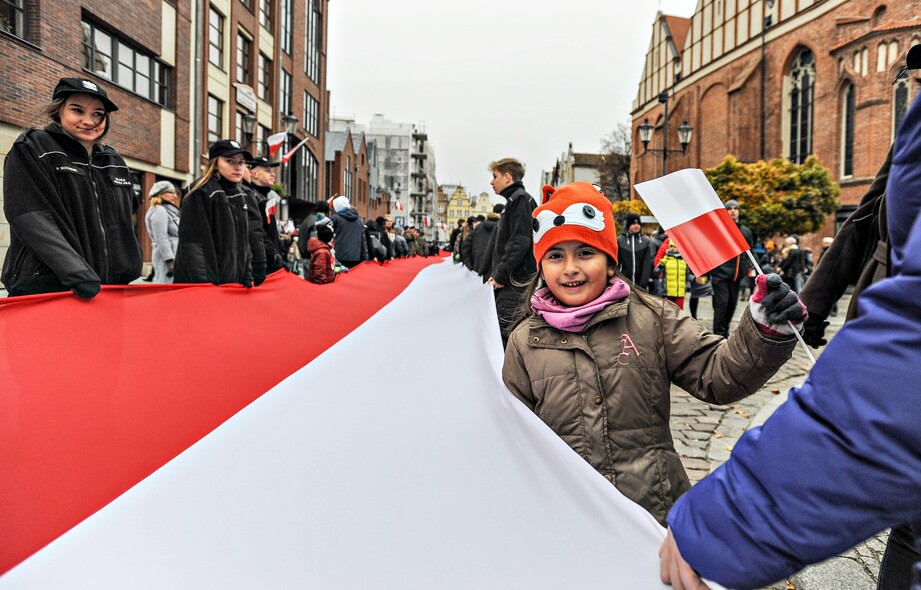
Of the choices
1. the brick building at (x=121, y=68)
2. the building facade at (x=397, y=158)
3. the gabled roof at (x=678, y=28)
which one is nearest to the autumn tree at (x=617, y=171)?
the gabled roof at (x=678, y=28)

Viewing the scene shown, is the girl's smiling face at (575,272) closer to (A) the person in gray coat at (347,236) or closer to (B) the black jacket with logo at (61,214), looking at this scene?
(B) the black jacket with logo at (61,214)

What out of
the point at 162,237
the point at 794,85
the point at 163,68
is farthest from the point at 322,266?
the point at 794,85

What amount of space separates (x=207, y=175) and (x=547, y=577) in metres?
5.36

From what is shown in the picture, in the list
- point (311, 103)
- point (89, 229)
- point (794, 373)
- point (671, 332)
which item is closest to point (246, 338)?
point (89, 229)

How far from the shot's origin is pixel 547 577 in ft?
5.13

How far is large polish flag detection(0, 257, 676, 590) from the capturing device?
1676 millimetres

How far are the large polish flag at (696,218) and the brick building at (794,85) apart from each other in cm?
2576

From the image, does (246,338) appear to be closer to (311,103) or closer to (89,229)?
(89,229)

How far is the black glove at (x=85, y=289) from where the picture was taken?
3.54 metres

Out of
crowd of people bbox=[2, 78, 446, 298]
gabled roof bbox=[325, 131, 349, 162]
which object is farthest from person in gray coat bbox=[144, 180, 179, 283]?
gabled roof bbox=[325, 131, 349, 162]

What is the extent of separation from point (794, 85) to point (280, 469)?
44.3 m

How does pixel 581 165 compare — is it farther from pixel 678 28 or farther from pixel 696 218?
pixel 696 218

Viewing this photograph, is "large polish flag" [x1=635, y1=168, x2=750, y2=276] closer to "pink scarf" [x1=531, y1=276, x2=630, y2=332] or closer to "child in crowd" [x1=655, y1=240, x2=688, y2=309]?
"pink scarf" [x1=531, y1=276, x2=630, y2=332]

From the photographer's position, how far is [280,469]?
221 centimetres
